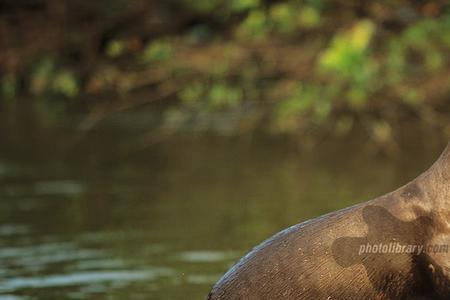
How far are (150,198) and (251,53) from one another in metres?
1.93

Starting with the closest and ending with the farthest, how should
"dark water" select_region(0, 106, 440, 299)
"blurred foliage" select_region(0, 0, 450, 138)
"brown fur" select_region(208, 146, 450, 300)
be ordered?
1. "brown fur" select_region(208, 146, 450, 300)
2. "dark water" select_region(0, 106, 440, 299)
3. "blurred foliage" select_region(0, 0, 450, 138)

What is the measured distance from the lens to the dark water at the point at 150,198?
30.7 ft

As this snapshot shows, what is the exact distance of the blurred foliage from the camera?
12531mm

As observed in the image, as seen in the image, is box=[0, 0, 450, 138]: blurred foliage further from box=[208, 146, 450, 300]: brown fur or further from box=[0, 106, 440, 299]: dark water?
box=[208, 146, 450, 300]: brown fur

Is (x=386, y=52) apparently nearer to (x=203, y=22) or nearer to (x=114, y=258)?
(x=203, y=22)

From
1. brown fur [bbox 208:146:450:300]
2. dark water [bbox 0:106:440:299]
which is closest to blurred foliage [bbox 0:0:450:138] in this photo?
dark water [bbox 0:106:440:299]

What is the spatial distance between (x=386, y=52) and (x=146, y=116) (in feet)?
21.1

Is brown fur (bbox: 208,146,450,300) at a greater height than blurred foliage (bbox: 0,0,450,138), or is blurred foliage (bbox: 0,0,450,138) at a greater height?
blurred foliage (bbox: 0,0,450,138)

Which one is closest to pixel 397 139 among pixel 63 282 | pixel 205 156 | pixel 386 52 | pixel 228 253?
pixel 205 156

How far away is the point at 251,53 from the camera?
13.4 m

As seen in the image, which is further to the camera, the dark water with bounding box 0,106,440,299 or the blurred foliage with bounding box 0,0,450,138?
the blurred foliage with bounding box 0,0,450,138

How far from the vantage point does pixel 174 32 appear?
553 inches

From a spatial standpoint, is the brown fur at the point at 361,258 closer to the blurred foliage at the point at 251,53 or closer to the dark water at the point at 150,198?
the dark water at the point at 150,198

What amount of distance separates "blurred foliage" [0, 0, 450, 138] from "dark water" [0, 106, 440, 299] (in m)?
0.65
